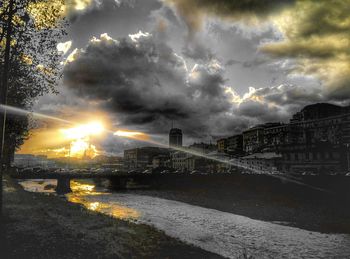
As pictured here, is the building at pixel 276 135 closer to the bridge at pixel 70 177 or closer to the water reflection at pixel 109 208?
the bridge at pixel 70 177

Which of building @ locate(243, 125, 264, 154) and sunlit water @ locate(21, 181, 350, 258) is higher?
building @ locate(243, 125, 264, 154)

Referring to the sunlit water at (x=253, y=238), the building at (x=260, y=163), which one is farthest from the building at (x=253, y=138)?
the sunlit water at (x=253, y=238)

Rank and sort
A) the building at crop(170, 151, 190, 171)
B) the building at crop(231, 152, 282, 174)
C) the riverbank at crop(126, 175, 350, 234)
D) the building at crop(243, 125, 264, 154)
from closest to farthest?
the riverbank at crop(126, 175, 350, 234) → the building at crop(231, 152, 282, 174) → the building at crop(243, 125, 264, 154) → the building at crop(170, 151, 190, 171)

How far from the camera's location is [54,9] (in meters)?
22.2

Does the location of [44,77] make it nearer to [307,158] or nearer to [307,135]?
[307,158]

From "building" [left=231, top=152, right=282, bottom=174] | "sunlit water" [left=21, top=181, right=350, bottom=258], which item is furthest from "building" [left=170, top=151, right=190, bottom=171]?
"sunlit water" [left=21, top=181, right=350, bottom=258]

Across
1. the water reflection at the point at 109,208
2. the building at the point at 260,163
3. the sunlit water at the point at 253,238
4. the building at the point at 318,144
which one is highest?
the building at the point at 318,144

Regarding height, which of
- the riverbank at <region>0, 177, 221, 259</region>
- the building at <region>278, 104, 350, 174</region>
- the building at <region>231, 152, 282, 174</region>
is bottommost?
the riverbank at <region>0, 177, 221, 259</region>

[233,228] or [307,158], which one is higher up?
[307,158]

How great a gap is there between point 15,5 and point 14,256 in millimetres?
18079

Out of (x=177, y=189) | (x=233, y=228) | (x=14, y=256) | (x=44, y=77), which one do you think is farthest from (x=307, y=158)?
(x=14, y=256)

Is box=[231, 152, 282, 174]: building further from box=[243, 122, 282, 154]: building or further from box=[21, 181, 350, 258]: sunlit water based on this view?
box=[21, 181, 350, 258]: sunlit water

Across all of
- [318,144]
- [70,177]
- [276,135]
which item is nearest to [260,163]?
[318,144]

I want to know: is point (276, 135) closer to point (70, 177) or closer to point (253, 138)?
point (253, 138)
